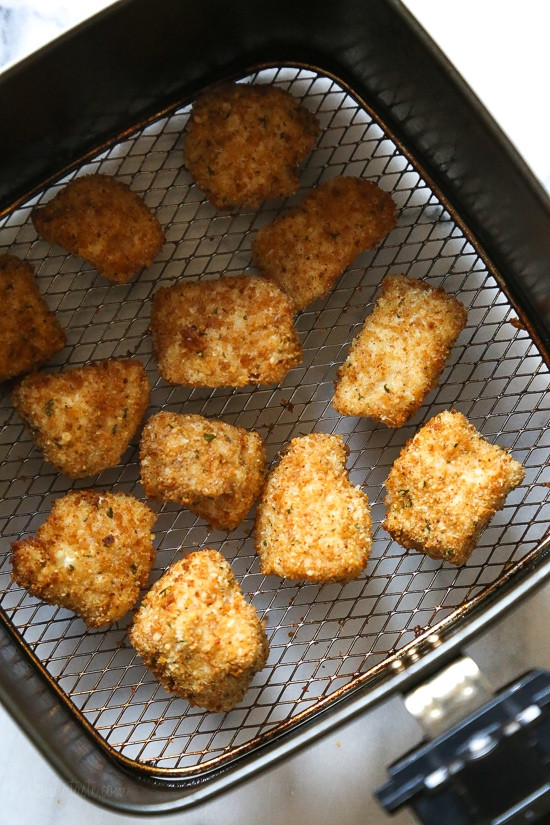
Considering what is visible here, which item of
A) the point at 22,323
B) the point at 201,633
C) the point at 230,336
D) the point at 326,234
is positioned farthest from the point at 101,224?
the point at 201,633

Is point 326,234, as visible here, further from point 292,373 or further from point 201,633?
point 201,633

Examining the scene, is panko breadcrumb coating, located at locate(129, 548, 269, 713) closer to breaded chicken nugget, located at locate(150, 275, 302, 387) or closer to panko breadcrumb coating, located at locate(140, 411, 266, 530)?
panko breadcrumb coating, located at locate(140, 411, 266, 530)

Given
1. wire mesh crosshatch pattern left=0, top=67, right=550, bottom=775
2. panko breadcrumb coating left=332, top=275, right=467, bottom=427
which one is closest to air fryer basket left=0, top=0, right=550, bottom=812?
wire mesh crosshatch pattern left=0, top=67, right=550, bottom=775

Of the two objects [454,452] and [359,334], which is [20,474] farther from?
[454,452]

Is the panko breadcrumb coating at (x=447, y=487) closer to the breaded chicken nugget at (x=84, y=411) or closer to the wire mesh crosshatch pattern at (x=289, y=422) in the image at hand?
the wire mesh crosshatch pattern at (x=289, y=422)

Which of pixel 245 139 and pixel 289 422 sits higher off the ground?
pixel 245 139

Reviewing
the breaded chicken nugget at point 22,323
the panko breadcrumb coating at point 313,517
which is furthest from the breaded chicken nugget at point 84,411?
the panko breadcrumb coating at point 313,517
